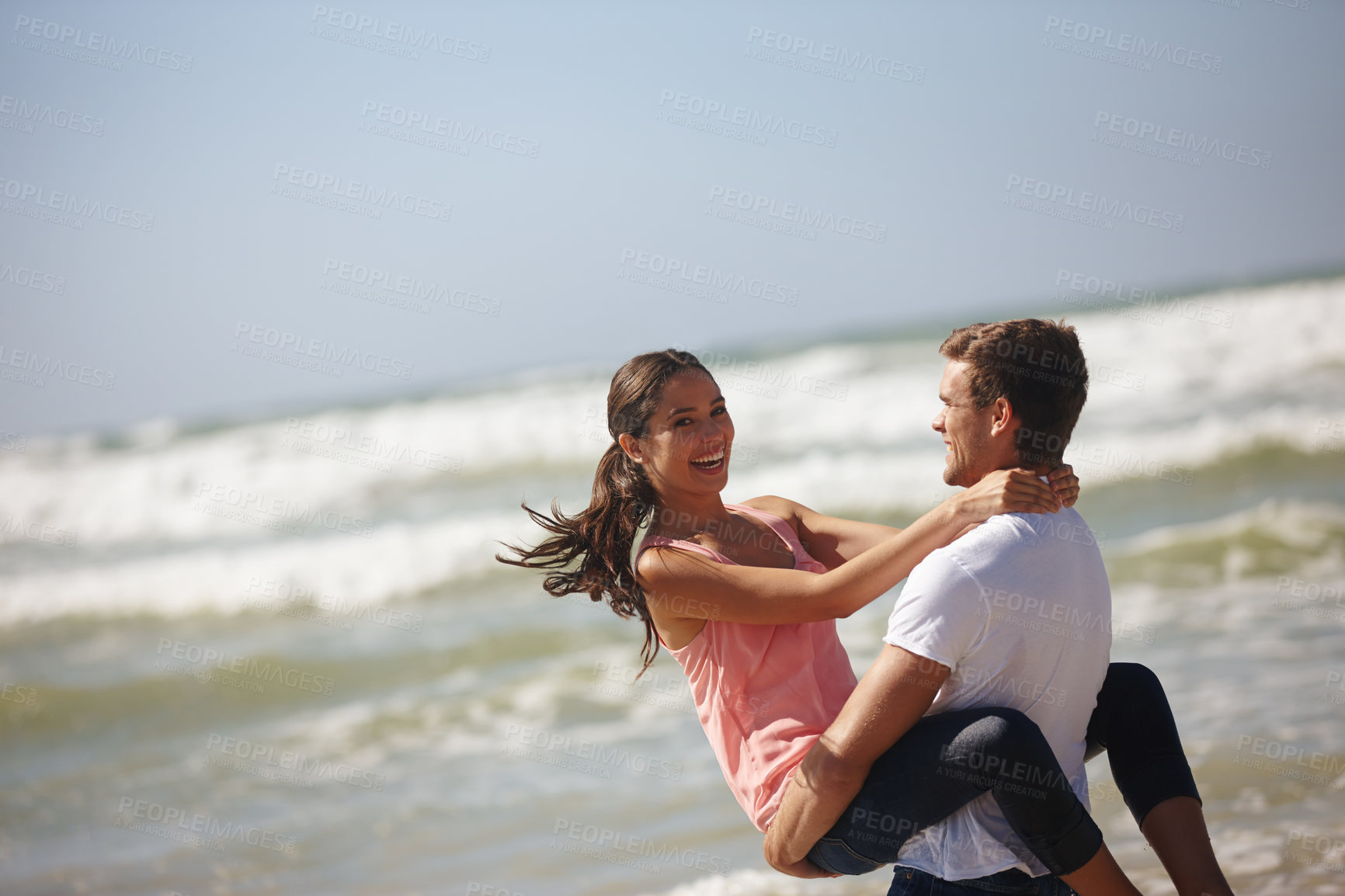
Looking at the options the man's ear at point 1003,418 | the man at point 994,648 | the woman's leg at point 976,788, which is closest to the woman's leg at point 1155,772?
the man at point 994,648

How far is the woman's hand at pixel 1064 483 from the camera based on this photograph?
263cm

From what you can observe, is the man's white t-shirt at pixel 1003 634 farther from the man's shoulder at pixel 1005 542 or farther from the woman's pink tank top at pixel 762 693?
the woman's pink tank top at pixel 762 693

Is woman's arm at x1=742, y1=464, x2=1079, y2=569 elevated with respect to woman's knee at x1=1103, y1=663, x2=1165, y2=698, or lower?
elevated

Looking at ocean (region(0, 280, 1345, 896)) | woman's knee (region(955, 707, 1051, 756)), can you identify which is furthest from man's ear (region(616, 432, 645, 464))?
ocean (region(0, 280, 1345, 896))

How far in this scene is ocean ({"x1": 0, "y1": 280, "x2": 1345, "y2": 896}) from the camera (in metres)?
5.17

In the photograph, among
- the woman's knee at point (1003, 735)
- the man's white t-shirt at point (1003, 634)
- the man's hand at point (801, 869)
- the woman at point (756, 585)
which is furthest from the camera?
the man's hand at point (801, 869)

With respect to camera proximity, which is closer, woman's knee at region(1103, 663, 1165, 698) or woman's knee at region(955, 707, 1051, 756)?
woman's knee at region(955, 707, 1051, 756)

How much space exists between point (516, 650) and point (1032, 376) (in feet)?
21.3

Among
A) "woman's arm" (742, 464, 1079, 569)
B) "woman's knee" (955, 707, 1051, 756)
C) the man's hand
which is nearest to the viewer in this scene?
"woman's knee" (955, 707, 1051, 756)

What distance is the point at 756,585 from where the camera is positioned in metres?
2.88

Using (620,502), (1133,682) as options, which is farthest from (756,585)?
(1133,682)

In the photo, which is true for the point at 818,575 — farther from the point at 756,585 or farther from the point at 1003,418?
the point at 1003,418

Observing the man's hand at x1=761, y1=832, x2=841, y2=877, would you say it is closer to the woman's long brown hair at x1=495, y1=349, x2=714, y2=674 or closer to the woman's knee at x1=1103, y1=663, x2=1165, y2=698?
the woman's long brown hair at x1=495, y1=349, x2=714, y2=674

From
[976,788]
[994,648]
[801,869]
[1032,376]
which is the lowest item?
[801,869]
